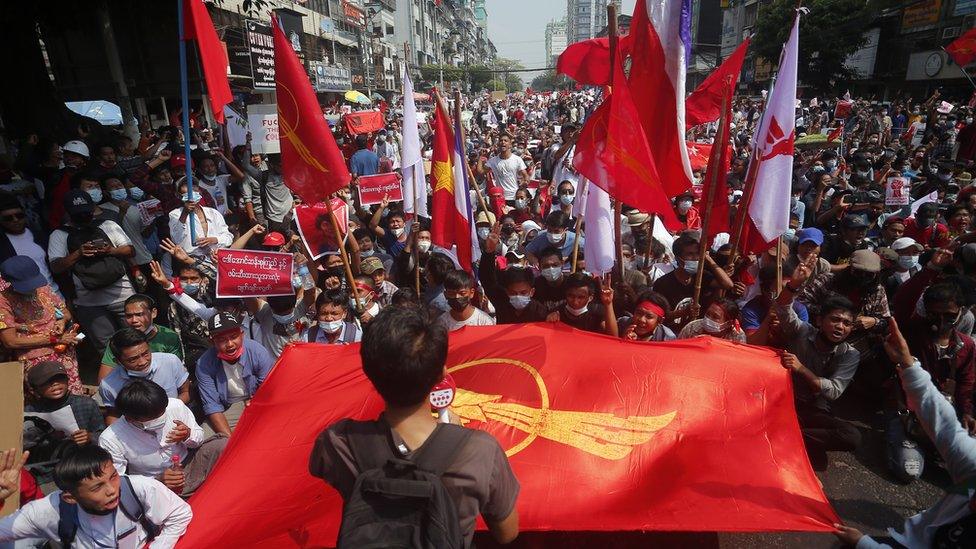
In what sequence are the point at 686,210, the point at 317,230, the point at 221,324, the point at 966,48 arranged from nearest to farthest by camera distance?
1. the point at 221,324
2. the point at 317,230
3. the point at 686,210
4. the point at 966,48

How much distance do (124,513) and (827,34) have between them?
43475mm

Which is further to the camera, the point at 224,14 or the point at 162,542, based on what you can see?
the point at 224,14

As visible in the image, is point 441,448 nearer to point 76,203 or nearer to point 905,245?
point 76,203

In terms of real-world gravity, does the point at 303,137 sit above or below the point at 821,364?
above

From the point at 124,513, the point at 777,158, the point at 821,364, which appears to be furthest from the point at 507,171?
the point at 124,513

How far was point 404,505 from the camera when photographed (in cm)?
143

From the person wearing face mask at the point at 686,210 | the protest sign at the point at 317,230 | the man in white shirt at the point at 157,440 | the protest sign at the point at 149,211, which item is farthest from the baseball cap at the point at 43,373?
the person wearing face mask at the point at 686,210

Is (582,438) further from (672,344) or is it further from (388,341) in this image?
(388,341)

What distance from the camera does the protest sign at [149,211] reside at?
582 centimetres

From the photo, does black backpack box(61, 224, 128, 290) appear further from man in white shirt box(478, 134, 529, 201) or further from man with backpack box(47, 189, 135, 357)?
man in white shirt box(478, 134, 529, 201)

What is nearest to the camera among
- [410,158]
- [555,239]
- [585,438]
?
[585,438]

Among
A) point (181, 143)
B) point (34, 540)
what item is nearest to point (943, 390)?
point (34, 540)

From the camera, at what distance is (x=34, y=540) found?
281 cm

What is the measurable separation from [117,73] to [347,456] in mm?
15568
